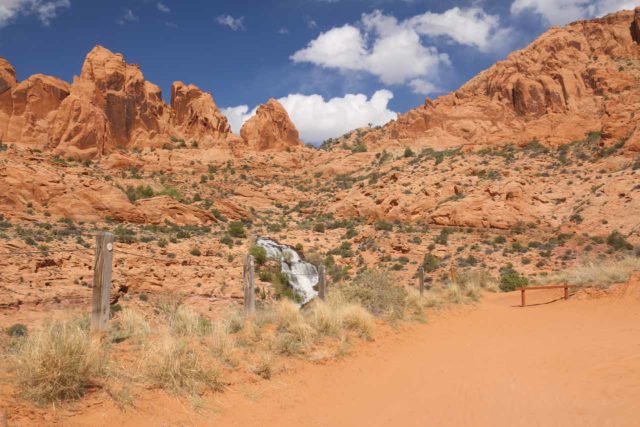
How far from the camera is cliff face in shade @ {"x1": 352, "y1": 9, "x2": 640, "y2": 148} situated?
171ft

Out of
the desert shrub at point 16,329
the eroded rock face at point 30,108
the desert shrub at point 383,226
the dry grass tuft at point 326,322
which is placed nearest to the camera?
the dry grass tuft at point 326,322

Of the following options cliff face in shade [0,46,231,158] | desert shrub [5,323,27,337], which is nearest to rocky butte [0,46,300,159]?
cliff face in shade [0,46,231,158]

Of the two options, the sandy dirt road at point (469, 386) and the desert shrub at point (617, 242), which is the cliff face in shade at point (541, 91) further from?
the sandy dirt road at point (469, 386)

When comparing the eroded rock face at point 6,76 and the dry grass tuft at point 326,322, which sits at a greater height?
the eroded rock face at point 6,76

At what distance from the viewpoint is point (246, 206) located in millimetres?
43594

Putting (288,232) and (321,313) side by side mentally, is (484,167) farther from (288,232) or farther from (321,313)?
(321,313)

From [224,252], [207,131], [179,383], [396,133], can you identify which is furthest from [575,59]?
[179,383]

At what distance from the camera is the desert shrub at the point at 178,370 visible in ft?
16.3

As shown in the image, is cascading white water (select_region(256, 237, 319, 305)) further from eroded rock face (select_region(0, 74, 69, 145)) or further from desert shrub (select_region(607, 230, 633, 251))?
eroded rock face (select_region(0, 74, 69, 145))

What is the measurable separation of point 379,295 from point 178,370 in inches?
306

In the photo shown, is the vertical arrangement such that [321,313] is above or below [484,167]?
below

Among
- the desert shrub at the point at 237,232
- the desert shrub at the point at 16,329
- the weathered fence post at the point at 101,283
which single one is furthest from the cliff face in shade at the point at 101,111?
the weathered fence post at the point at 101,283

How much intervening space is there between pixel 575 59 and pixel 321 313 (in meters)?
67.8

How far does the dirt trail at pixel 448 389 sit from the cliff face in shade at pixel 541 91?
141 ft
